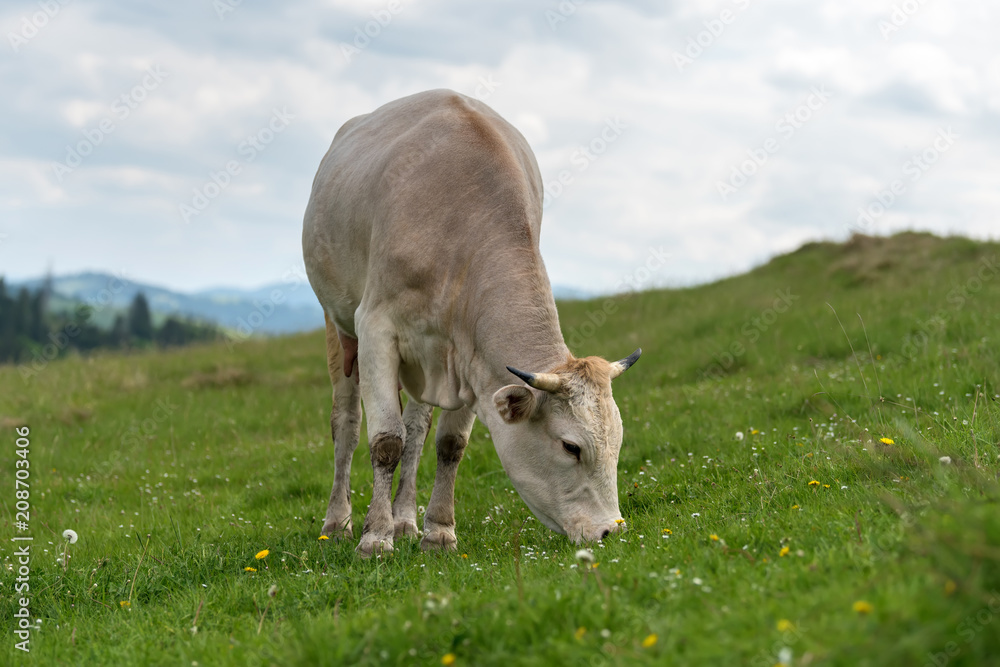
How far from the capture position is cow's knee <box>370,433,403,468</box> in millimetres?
6238

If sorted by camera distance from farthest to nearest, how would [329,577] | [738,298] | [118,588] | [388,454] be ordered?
[738,298] < [388,454] < [118,588] < [329,577]

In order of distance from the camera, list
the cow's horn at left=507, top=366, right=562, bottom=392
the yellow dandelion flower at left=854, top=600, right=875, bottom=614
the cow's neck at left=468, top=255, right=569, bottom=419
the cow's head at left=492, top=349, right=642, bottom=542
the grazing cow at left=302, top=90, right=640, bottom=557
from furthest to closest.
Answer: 1. the cow's neck at left=468, top=255, right=569, bottom=419
2. the grazing cow at left=302, top=90, right=640, bottom=557
3. the cow's head at left=492, top=349, right=642, bottom=542
4. the cow's horn at left=507, top=366, right=562, bottom=392
5. the yellow dandelion flower at left=854, top=600, right=875, bottom=614

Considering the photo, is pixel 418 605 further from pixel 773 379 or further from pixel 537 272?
pixel 773 379

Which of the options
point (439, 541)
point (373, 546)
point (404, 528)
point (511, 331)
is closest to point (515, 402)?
point (511, 331)

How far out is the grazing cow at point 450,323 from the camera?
5.23 meters

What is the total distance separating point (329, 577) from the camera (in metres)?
4.81

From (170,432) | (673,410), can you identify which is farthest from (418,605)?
(170,432)

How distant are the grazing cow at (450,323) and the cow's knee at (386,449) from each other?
0.03ft

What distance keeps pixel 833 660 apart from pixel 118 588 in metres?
4.33

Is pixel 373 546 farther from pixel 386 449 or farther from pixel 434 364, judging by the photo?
pixel 434 364

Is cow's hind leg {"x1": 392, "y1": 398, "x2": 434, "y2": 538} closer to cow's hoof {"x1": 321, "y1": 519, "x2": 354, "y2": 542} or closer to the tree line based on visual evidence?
cow's hoof {"x1": 321, "y1": 519, "x2": 354, "y2": 542}

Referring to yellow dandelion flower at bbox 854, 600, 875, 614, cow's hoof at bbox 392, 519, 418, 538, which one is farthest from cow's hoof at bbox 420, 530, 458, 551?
yellow dandelion flower at bbox 854, 600, 875, 614

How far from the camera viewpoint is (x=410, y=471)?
7016 millimetres

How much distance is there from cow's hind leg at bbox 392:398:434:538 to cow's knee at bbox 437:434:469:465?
307 millimetres
